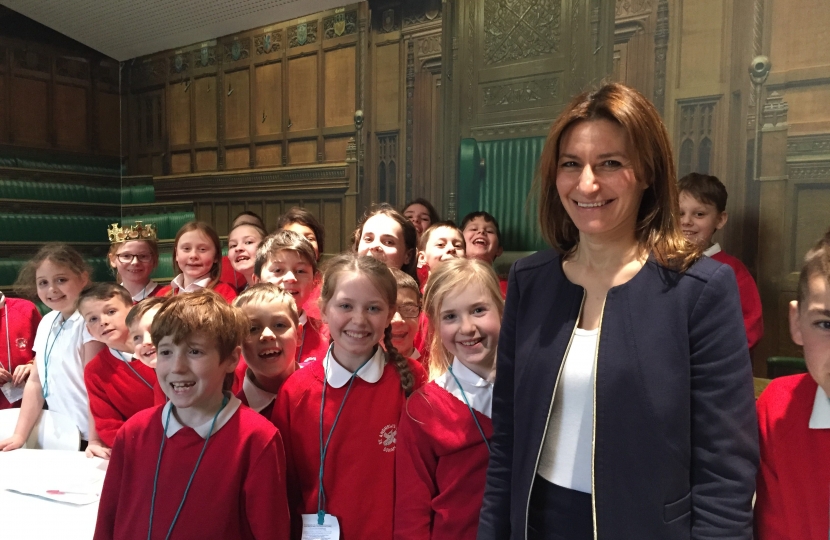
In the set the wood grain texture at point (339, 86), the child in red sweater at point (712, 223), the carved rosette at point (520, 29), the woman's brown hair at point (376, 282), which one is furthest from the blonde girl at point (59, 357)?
the carved rosette at point (520, 29)

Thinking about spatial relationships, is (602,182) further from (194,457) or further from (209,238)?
(209,238)

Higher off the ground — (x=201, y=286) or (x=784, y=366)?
(x=201, y=286)

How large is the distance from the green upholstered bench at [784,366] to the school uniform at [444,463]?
2401 millimetres

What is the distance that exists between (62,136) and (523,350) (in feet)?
19.0

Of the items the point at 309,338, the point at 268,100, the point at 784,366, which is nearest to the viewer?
the point at 309,338

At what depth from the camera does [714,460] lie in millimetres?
1118

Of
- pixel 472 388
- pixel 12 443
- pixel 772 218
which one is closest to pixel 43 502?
pixel 12 443

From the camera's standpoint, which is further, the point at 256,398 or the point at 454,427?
the point at 256,398

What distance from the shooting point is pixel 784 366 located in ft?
11.1

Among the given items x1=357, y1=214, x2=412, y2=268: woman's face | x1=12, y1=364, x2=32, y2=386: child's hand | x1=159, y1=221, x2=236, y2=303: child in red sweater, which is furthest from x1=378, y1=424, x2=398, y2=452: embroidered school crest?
x1=12, y1=364, x2=32, y2=386: child's hand

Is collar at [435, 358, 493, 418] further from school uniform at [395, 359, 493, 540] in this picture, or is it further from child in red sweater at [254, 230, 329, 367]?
child in red sweater at [254, 230, 329, 367]

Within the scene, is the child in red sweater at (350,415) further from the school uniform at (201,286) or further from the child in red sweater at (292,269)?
the school uniform at (201,286)

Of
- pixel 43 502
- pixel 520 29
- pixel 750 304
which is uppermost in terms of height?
pixel 520 29

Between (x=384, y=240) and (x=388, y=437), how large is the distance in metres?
1.20
